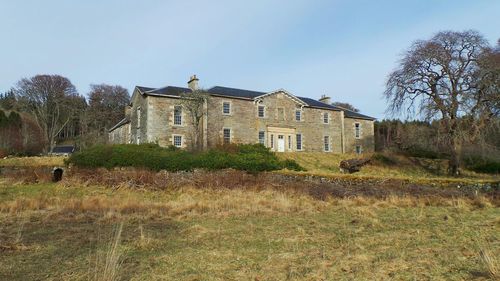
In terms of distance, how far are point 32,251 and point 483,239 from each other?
7648 mm

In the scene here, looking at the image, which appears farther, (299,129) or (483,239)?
(299,129)

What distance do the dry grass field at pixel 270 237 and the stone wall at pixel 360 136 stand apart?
1077 inches

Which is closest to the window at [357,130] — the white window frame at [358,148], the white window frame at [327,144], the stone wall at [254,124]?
the stone wall at [254,124]

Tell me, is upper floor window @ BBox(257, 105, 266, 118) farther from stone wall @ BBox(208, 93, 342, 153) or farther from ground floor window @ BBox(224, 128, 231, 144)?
ground floor window @ BBox(224, 128, 231, 144)

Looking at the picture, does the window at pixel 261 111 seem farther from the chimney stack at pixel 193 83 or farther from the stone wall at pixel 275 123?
the chimney stack at pixel 193 83

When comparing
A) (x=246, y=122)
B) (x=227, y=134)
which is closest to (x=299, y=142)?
(x=246, y=122)

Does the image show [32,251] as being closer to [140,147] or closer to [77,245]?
[77,245]

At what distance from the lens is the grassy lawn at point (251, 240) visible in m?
5.07

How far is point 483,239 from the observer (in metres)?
6.37

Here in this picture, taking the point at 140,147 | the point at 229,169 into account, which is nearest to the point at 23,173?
the point at 140,147

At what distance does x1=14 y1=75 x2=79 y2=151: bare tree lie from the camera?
165ft

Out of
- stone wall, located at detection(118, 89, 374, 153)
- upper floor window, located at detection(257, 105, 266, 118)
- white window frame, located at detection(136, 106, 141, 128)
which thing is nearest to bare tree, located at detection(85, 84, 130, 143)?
stone wall, located at detection(118, 89, 374, 153)

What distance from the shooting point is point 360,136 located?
4375 centimetres

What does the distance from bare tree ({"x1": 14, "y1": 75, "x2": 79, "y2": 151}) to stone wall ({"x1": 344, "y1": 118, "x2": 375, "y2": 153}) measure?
36.3 m
